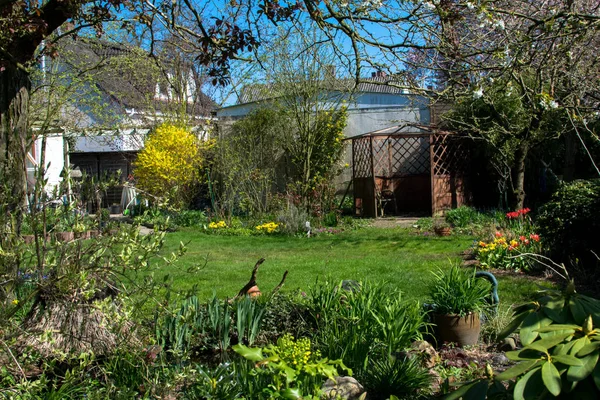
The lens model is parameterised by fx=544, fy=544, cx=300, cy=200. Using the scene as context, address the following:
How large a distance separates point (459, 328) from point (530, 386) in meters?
3.02

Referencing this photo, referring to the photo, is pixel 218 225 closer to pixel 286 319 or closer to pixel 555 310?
pixel 286 319

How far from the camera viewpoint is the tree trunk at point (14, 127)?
312 cm

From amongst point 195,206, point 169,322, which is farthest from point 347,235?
point 169,322

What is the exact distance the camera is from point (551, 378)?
4.42ft

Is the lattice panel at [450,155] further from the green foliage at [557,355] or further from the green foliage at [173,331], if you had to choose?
the green foliage at [557,355]

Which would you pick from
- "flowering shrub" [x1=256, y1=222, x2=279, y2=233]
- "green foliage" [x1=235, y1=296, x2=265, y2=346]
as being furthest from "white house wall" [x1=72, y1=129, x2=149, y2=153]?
"green foliage" [x1=235, y1=296, x2=265, y2=346]

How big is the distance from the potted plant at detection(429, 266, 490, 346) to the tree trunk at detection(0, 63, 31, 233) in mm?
3107

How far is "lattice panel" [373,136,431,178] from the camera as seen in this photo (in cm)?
1602

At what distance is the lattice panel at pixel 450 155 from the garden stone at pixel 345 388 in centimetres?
1209

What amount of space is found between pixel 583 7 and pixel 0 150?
23.7 ft

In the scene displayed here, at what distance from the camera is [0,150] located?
11.0ft

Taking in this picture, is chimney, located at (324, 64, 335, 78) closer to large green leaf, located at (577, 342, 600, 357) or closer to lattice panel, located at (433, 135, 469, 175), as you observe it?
lattice panel, located at (433, 135, 469, 175)

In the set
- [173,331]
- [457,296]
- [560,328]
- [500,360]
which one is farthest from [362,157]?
[560,328]

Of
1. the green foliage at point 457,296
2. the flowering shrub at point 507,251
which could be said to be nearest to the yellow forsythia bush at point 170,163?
the flowering shrub at point 507,251
